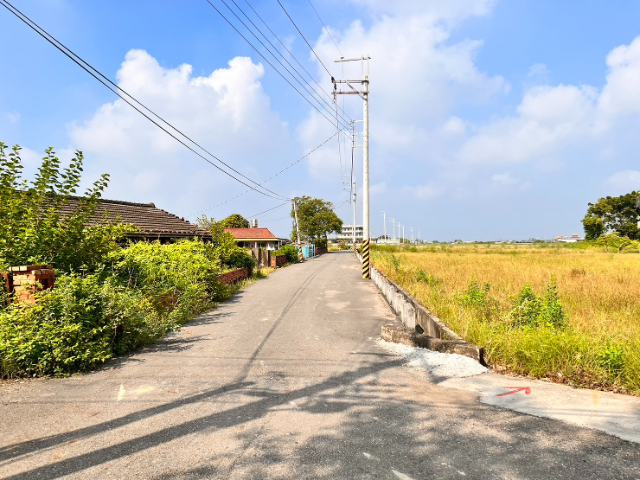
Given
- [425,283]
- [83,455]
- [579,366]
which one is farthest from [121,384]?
[425,283]

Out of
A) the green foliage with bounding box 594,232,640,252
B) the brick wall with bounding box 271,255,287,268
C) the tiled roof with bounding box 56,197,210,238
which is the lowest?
the brick wall with bounding box 271,255,287,268

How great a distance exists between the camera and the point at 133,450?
3285mm

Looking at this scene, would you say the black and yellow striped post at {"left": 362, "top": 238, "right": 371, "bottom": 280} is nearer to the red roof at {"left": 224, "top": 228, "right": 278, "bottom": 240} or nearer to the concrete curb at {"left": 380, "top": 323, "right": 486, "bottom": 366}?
the concrete curb at {"left": 380, "top": 323, "right": 486, "bottom": 366}

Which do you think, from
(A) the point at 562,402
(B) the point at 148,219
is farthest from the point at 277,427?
(B) the point at 148,219

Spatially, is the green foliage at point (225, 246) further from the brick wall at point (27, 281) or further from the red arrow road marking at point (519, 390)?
the red arrow road marking at point (519, 390)

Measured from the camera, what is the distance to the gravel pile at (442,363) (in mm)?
5289

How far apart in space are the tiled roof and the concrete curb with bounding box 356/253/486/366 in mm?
12505

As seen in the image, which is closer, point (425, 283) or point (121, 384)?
point (121, 384)

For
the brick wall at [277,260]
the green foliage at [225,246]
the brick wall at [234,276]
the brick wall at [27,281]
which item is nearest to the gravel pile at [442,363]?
the brick wall at [27,281]

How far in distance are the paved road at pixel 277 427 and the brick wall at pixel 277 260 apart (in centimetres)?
2267

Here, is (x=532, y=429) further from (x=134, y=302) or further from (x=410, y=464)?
(x=134, y=302)

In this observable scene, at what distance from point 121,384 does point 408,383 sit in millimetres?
3776

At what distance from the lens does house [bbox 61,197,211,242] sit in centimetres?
1675

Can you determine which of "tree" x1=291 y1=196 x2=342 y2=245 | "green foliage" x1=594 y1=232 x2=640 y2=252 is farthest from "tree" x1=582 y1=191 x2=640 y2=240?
"tree" x1=291 y1=196 x2=342 y2=245
